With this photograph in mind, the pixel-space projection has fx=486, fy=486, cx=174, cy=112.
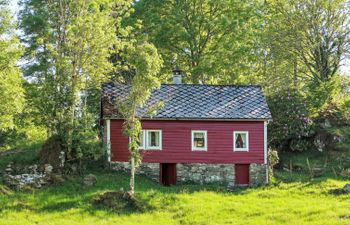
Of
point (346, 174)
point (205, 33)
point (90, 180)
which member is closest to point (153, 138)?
point (90, 180)

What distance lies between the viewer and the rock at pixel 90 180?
23211 millimetres

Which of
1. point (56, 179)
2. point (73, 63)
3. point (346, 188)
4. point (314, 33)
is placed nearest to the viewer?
point (346, 188)

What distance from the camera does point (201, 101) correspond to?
28422 millimetres

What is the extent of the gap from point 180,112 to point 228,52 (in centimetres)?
1166

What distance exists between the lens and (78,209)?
19.3 metres

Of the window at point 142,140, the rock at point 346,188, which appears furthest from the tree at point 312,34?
the window at point 142,140

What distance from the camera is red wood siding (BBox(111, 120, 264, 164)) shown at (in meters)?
27.0

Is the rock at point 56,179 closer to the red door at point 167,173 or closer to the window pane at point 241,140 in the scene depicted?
the red door at point 167,173

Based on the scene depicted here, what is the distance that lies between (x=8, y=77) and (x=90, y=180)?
6.29 meters

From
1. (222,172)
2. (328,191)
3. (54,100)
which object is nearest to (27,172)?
(54,100)

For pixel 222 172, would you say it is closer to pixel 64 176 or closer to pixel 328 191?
pixel 328 191

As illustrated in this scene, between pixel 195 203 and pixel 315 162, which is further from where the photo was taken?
pixel 315 162

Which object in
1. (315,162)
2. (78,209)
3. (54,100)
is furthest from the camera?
(315,162)

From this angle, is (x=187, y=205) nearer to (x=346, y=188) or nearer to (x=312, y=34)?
(x=346, y=188)
